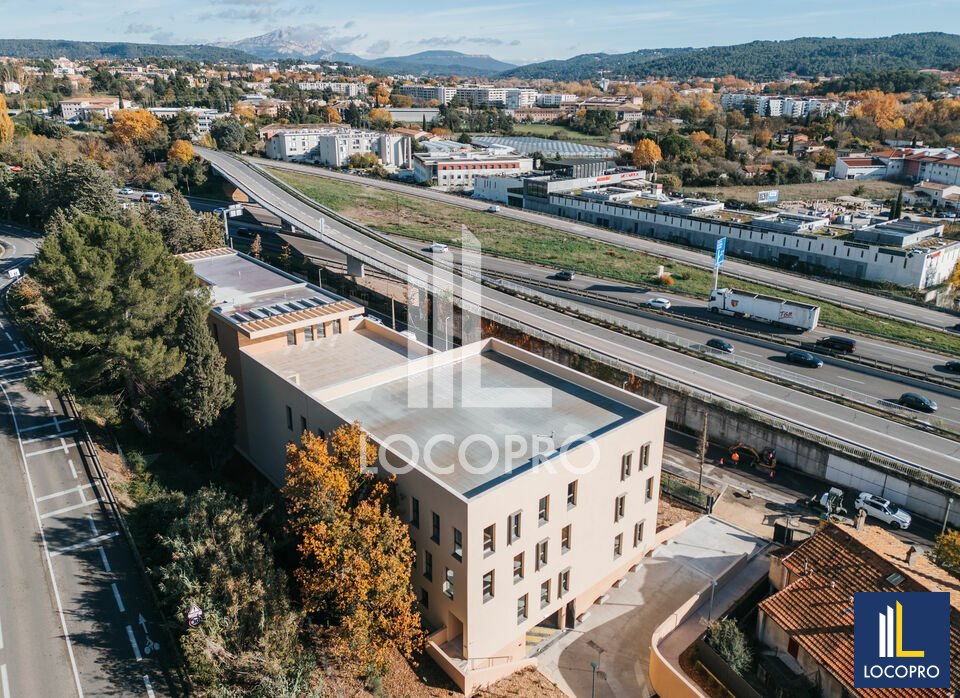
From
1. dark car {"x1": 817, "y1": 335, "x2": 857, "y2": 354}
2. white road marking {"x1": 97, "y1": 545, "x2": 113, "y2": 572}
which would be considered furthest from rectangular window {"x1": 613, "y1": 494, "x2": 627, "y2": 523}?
dark car {"x1": 817, "y1": 335, "x2": 857, "y2": 354}

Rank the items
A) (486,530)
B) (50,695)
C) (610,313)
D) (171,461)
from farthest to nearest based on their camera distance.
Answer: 1. (610,313)
2. (171,461)
3. (486,530)
4. (50,695)

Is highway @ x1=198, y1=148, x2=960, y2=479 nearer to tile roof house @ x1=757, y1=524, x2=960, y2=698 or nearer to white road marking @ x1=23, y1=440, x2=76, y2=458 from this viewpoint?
tile roof house @ x1=757, y1=524, x2=960, y2=698

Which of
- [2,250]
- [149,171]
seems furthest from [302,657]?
[149,171]

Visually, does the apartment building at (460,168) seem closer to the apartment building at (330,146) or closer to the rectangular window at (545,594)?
the apartment building at (330,146)

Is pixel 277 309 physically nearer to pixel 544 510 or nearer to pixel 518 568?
pixel 544 510

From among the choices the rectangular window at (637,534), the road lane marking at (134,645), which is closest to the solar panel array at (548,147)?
the rectangular window at (637,534)

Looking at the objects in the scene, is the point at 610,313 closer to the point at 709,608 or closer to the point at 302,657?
the point at 709,608

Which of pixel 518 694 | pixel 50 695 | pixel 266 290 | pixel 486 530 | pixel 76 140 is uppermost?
pixel 76 140

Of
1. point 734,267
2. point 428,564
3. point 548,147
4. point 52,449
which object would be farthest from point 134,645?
point 548,147
